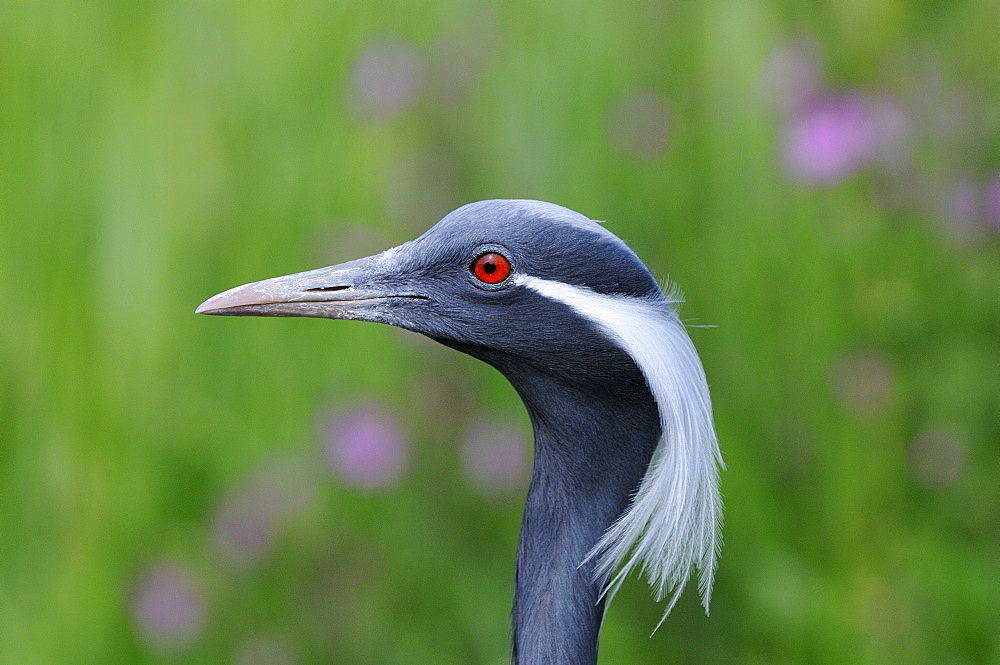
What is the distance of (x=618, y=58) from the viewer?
8.69 feet

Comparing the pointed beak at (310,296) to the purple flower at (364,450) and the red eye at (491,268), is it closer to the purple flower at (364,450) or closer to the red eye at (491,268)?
the red eye at (491,268)

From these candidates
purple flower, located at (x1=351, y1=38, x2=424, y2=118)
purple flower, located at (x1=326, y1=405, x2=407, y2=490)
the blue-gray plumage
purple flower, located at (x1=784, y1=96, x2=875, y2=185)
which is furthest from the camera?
purple flower, located at (x1=351, y1=38, x2=424, y2=118)

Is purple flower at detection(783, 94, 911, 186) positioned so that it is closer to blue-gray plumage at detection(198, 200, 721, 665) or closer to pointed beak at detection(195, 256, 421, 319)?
blue-gray plumage at detection(198, 200, 721, 665)

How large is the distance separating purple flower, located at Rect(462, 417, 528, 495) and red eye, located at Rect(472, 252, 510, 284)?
1.08 meters

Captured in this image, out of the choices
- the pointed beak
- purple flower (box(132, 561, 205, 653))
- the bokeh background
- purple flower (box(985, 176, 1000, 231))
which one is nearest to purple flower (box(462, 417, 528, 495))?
the bokeh background

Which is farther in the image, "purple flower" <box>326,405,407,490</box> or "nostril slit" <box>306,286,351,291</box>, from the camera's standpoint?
"purple flower" <box>326,405,407,490</box>

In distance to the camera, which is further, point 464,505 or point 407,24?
point 407,24

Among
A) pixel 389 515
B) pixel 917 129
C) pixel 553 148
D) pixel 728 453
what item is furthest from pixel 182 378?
pixel 917 129

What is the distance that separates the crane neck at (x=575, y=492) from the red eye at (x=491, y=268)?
191 millimetres

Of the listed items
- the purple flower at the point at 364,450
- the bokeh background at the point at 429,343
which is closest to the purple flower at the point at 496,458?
the bokeh background at the point at 429,343

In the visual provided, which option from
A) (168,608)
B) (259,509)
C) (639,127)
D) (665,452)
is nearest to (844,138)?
(639,127)

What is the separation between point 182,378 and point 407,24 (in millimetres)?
1253

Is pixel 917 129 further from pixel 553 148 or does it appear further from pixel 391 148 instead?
pixel 391 148

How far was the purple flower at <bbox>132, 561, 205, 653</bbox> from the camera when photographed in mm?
2373
